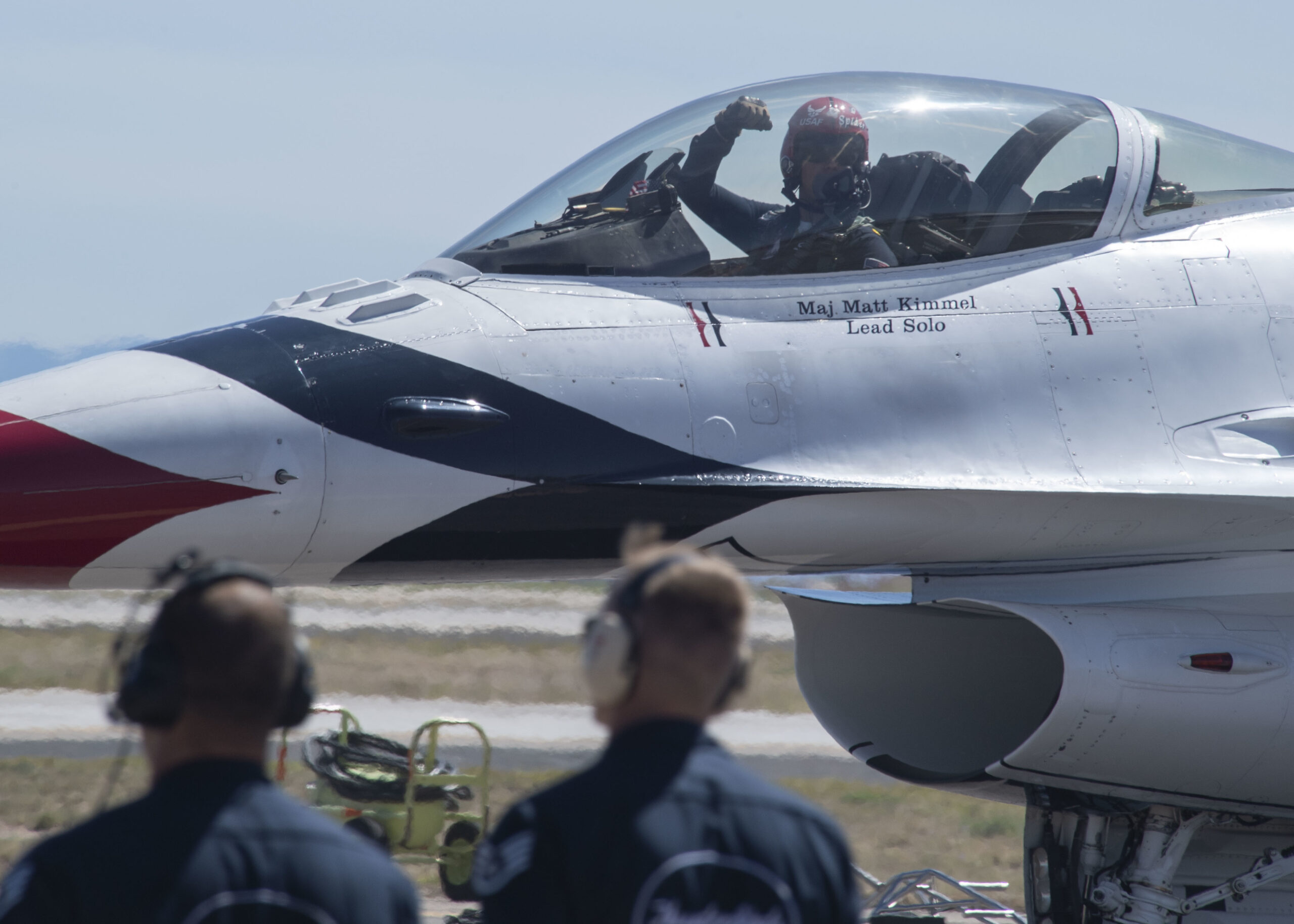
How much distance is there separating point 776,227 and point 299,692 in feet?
11.9

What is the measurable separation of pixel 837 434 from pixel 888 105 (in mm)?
1596

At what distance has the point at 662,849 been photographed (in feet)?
6.66

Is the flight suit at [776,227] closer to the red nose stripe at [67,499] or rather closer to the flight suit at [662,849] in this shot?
the red nose stripe at [67,499]

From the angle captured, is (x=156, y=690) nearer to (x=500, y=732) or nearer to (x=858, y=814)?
(x=858, y=814)

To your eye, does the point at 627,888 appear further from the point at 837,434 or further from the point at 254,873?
the point at 837,434

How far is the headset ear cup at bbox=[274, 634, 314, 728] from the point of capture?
85.7 inches

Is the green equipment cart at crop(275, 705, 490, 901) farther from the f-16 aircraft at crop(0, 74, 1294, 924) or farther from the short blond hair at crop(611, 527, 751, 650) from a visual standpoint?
the short blond hair at crop(611, 527, 751, 650)

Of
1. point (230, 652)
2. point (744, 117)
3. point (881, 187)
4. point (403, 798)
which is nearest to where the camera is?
point (230, 652)

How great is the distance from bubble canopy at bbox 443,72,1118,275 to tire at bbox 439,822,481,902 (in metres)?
4.53

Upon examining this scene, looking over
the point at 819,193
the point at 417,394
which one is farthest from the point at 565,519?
the point at 819,193

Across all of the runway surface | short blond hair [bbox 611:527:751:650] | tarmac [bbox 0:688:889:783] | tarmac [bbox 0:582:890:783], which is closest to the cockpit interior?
short blond hair [bbox 611:527:751:650]

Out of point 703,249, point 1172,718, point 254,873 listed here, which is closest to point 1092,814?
point 1172,718

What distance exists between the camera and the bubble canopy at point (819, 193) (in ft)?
17.6

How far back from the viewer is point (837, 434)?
5047 mm
